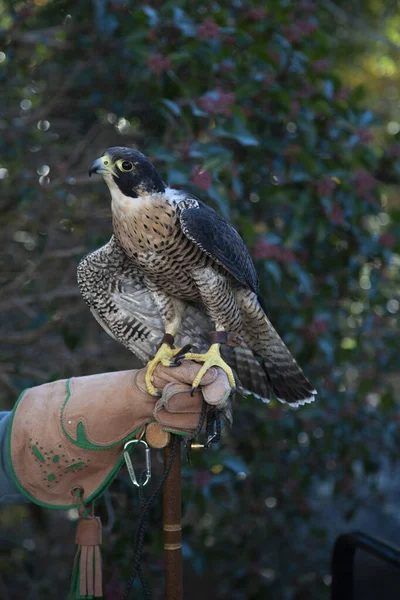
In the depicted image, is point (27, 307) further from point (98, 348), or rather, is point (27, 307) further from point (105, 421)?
point (105, 421)

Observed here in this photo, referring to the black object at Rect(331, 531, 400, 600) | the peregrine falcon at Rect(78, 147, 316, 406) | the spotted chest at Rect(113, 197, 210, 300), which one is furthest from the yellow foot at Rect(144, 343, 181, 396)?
the black object at Rect(331, 531, 400, 600)

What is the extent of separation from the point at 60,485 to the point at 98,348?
4.68 ft

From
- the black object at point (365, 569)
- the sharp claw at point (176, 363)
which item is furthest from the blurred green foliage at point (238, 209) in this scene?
the sharp claw at point (176, 363)

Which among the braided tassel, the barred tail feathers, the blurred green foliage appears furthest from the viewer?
the blurred green foliage

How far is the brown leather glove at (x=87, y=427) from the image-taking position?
178 cm

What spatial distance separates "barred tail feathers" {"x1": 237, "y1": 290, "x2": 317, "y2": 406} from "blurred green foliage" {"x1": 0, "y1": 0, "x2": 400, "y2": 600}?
12.5 inches

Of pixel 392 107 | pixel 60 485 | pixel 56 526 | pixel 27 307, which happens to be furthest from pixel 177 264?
pixel 392 107

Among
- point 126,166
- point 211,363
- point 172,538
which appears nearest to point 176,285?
point 211,363

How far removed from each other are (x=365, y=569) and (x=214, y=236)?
4.81 feet

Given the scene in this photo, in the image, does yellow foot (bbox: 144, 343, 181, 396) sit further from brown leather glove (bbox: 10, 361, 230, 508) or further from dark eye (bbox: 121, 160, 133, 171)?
dark eye (bbox: 121, 160, 133, 171)

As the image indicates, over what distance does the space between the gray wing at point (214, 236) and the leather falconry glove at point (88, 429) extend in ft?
1.09

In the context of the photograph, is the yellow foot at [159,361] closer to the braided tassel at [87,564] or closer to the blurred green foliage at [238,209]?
the braided tassel at [87,564]

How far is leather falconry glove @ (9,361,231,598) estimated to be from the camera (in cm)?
177

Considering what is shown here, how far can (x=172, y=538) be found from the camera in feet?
5.65
